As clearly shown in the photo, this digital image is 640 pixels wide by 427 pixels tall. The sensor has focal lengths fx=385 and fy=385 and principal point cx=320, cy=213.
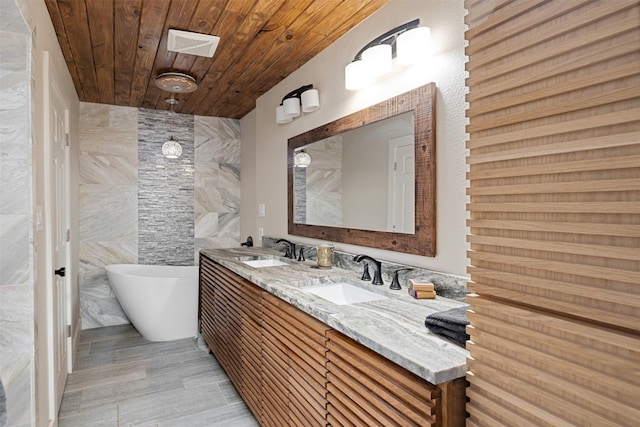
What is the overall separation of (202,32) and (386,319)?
6.60 ft

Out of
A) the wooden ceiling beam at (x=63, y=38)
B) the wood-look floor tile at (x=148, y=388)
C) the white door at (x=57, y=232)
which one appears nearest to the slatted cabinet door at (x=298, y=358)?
the wood-look floor tile at (x=148, y=388)

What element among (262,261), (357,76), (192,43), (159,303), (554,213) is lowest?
(159,303)

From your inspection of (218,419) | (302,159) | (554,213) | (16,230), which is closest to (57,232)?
(16,230)

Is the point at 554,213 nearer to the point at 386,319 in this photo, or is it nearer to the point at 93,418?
the point at 386,319

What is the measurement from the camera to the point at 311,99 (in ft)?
8.51

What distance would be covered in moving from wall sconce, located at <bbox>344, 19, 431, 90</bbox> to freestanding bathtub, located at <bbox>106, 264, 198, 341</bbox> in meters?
2.43

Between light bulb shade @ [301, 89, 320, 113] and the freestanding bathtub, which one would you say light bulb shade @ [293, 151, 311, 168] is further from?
the freestanding bathtub

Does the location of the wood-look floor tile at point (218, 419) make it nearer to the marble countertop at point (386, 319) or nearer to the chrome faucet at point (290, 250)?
the marble countertop at point (386, 319)

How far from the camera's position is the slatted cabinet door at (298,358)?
1372 mm

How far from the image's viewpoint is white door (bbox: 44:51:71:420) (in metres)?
2.12

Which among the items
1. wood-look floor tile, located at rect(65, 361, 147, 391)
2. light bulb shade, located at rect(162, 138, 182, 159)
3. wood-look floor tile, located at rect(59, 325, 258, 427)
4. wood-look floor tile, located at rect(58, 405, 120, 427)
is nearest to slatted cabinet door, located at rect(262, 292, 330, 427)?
wood-look floor tile, located at rect(59, 325, 258, 427)

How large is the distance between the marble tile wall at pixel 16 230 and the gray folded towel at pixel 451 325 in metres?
1.64

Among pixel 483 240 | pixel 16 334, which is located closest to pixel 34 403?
pixel 16 334

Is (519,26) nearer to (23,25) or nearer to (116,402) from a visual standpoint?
(23,25)
